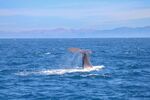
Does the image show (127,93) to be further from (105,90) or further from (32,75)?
(32,75)

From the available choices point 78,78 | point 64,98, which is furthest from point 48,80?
point 64,98

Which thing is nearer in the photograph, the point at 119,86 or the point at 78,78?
the point at 119,86

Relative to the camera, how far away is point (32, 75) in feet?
211

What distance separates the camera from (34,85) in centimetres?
5578

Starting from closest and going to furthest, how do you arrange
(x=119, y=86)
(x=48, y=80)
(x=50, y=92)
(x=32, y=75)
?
(x=50, y=92), (x=119, y=86), (x=48, y=80), (x=32, y=75)

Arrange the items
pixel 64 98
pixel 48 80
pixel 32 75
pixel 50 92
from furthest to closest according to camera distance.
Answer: pixel 32 75
pixel 48 80
pixel 50 92
pixel 64 98

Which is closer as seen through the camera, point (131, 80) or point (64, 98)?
point (64, 98)

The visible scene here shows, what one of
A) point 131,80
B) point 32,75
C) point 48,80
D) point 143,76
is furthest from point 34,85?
point 143,76

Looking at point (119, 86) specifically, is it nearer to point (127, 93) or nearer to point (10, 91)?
point (127, 93)

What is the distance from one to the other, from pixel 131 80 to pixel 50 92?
1410cm

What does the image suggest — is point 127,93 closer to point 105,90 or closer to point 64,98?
point 105,90

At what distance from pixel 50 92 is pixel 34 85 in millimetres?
5830

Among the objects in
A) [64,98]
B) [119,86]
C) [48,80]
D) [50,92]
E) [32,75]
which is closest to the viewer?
[64,98]

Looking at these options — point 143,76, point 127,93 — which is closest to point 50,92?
point 127,93
